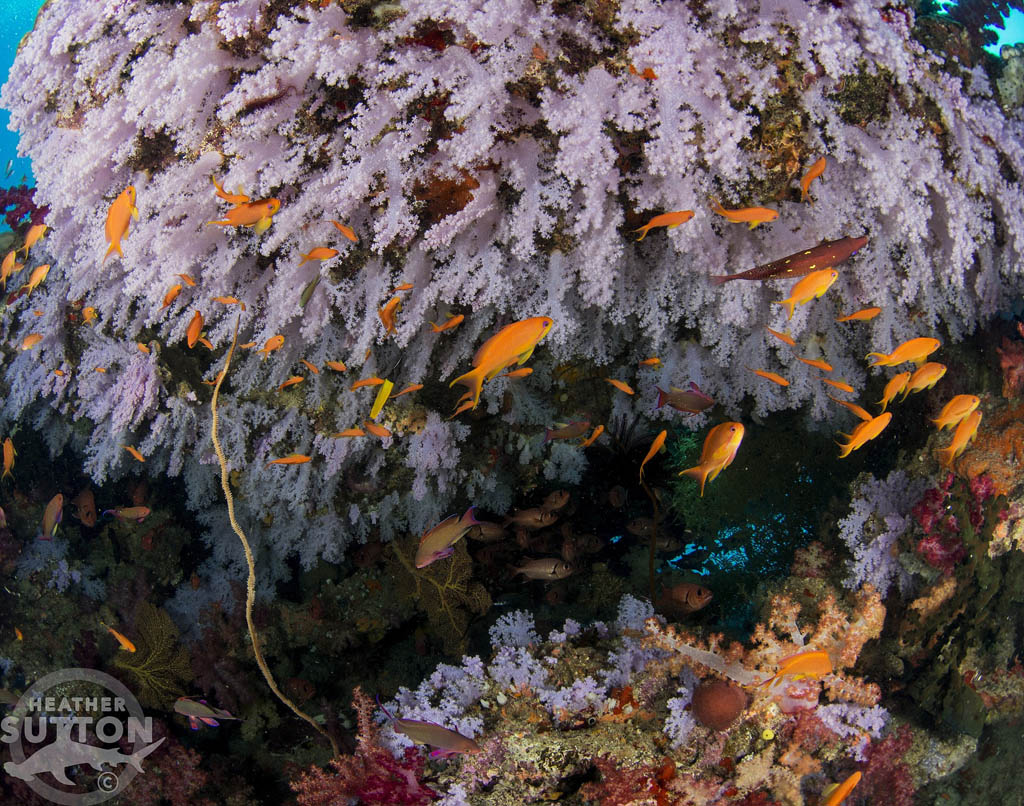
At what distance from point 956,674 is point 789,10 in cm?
427

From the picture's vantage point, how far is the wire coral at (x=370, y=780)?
303 centimetres

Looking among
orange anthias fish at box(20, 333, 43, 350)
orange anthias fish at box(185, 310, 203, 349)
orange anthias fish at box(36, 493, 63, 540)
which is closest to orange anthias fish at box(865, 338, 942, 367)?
orange anthias fish at box(185, 310, 203, 349)

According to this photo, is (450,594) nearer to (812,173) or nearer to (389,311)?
(389,311)

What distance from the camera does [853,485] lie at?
157 inches

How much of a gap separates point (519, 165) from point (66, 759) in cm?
539

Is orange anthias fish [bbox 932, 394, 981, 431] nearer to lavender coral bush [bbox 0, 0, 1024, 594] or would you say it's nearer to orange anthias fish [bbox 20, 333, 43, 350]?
lavender coral bush [bbox 0, 0, 1024, 594]

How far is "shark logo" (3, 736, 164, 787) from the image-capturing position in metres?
4.15

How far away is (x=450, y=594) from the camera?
4852 mm

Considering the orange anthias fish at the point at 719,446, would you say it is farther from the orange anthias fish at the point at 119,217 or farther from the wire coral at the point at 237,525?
the orange anthias fish at the point at 119,217

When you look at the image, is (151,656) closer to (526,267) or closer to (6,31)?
(526,267)

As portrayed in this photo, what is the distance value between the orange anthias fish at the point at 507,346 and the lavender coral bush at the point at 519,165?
Answer: 0.82 m

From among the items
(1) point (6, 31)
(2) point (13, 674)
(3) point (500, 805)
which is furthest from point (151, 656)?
(1) point (6, 31)

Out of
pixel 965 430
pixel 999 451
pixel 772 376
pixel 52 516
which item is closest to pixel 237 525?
pixel 52 516

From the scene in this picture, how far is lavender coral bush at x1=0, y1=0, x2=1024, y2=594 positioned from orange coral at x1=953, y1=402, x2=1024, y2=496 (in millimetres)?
709
